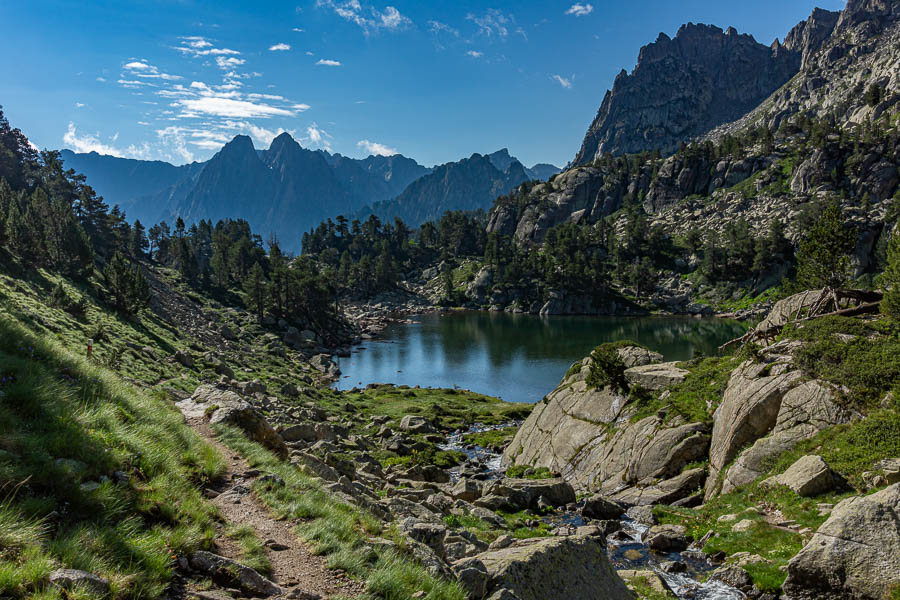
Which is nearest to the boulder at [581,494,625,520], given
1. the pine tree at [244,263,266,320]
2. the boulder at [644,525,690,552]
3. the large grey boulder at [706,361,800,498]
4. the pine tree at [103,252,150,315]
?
the boulder at [644,525,690,552]

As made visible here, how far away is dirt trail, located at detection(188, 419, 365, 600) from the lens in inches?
316

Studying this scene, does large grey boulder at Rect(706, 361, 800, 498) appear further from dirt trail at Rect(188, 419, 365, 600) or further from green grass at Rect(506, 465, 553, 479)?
dirt trail at Rect(188, 419, 365, 600)

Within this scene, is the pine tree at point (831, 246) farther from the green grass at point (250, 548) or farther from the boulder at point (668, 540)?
the green grass at point (250, 548)

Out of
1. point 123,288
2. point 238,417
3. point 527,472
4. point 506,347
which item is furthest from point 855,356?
point 506,347

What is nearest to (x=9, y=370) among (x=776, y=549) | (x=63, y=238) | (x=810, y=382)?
(x=776, y=549)

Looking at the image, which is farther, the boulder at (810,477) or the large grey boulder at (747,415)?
the large grey boulder at (747,415)

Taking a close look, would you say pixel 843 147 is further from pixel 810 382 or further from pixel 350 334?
pixel 810 382

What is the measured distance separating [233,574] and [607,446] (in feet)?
93.7

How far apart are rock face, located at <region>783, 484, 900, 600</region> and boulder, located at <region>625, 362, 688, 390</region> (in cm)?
1930

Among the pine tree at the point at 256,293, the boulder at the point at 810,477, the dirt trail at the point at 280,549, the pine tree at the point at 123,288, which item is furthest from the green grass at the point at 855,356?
the pine tree at the point at 256,293

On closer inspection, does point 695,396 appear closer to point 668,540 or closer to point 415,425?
point 668,540

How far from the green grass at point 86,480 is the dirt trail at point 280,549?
0.53 m

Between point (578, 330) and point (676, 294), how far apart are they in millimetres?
60867

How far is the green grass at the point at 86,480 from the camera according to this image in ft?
20.2
